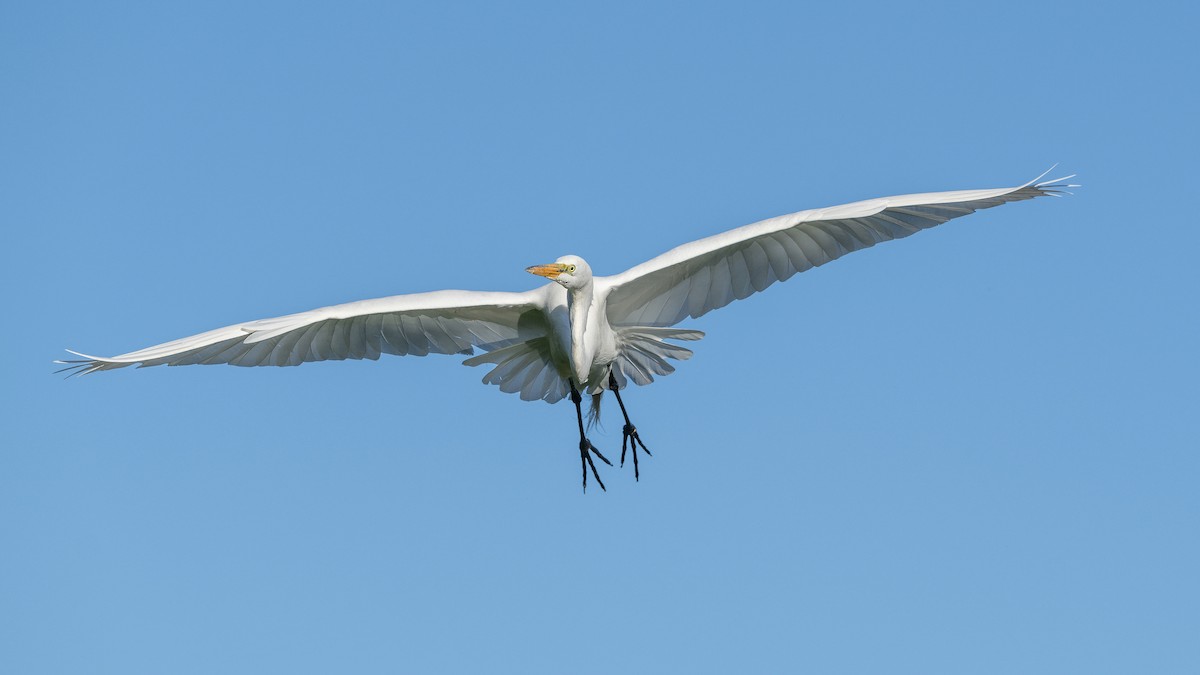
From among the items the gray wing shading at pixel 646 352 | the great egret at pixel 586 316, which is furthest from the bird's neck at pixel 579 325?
the gray wing shading at pixel 646 352

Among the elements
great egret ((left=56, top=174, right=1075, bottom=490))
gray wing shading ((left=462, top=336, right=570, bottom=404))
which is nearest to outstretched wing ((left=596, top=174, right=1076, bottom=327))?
great egret ((left=56, top=174, right=1075, bottom=490))

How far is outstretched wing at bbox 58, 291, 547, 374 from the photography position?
14.5 m

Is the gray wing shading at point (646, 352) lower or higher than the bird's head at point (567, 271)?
lower

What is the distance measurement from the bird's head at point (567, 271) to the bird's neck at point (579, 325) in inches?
4.1

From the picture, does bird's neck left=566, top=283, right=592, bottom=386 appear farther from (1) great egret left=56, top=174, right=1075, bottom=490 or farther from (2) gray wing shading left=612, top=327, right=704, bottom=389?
(2) gray wing shading left=612, top=327, right=704, bottom=389

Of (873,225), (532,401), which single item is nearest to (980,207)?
(873,225)

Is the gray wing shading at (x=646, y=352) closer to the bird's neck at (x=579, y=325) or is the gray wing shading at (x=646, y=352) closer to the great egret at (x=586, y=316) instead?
the great egret at (x=586, y=316)

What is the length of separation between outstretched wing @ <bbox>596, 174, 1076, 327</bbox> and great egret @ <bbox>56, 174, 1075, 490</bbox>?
0.01 metres

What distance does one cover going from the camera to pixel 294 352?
610 inches

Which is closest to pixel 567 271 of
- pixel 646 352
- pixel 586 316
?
pixel 586 316

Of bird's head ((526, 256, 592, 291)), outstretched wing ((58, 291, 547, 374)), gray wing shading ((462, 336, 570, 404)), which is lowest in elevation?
gray wing shading ((462, 336, 570, 404))

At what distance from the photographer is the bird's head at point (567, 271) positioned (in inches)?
581

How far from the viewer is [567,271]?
1477 centimetres

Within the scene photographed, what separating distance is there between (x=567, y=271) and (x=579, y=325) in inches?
19.7
